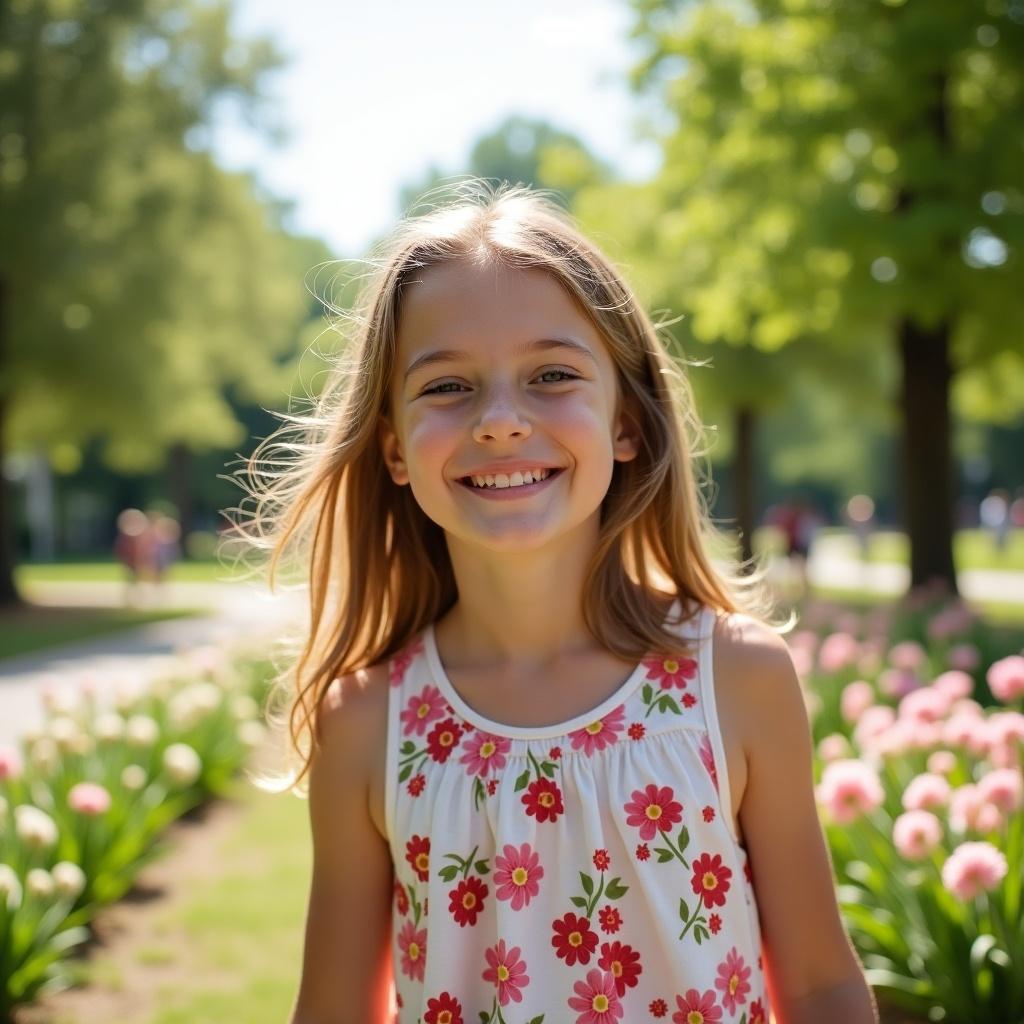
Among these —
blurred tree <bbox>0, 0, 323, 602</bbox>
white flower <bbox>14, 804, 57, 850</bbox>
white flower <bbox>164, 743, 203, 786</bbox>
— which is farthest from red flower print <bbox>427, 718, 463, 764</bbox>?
blurred tree <bbox>0, 0, 323, 602</bbox>

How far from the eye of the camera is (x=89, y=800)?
168 inches

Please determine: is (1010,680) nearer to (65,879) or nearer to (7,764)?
(65,879)

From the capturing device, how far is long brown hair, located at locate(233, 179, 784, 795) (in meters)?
1.96

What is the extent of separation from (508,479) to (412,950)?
0.75m

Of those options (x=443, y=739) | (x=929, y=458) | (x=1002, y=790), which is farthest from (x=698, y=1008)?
(x=929, y=458)

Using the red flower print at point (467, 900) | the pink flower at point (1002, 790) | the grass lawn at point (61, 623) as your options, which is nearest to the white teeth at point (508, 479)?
the red flower print at point (467, 900)

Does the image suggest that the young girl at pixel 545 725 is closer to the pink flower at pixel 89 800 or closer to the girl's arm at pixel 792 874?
the girl's arm at pixel 792 874

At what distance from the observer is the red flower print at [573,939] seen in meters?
1.73

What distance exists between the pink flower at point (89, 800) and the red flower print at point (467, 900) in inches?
115

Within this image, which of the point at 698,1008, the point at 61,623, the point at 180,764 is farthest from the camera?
the point at 61,623

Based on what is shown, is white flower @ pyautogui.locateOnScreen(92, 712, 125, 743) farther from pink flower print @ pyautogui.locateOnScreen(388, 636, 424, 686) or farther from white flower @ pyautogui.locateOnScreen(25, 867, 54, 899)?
pink flower print @ pyautogui.locateOnScreen(388, 636, 424, 686)

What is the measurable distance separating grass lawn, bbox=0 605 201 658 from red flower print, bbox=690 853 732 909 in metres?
12.8

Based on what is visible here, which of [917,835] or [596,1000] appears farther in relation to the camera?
[917,835]

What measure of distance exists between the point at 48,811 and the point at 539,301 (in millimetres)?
3478
